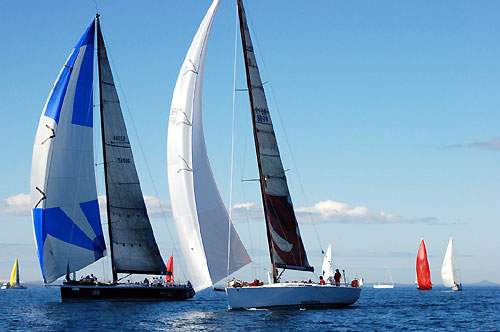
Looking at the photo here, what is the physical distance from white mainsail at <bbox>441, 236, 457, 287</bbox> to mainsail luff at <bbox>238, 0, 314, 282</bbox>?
198 feet

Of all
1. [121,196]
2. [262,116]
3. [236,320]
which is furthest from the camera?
[121,196]

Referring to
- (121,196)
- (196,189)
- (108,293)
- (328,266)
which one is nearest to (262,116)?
(196,189)

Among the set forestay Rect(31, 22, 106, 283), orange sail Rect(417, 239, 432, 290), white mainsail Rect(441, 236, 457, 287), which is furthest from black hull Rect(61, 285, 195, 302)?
white mainsail Rect(441, 236, 457, 287)

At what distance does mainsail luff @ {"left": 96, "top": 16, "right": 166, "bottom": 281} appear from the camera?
4791 centimetres

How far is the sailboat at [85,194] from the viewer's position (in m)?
45.5

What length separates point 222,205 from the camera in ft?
122

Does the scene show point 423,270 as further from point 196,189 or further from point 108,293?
point 196,189

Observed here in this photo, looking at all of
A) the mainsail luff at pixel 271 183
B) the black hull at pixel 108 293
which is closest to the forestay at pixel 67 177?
the black hull at pixel 108 293

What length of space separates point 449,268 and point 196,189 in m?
66.9

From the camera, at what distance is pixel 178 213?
36.4m

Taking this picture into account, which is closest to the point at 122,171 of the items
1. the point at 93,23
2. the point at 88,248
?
the point at 88,248

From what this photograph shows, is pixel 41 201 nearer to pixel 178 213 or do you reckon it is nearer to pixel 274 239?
pixel 178 213

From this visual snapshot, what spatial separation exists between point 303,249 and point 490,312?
574 inches

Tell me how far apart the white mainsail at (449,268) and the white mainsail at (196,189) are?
63615 millimetres
